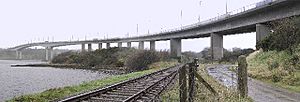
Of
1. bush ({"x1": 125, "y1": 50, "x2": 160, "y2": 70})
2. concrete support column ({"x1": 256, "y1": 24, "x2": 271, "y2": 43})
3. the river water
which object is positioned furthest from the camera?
bush ({"x1": 125, "y1": 50, "x2": 160, "y2": 70})

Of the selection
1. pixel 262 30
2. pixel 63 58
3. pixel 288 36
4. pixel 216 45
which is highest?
pixel 262 30

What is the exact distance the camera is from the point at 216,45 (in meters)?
82.1

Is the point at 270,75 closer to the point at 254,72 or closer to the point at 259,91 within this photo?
the point at 254,72

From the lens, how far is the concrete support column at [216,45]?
8131 cm

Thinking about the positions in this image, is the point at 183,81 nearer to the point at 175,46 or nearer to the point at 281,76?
the point at 281,76

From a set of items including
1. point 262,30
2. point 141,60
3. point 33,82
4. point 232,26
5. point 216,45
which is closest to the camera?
point 33,82

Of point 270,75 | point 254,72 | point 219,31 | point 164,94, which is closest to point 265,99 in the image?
point 164,94

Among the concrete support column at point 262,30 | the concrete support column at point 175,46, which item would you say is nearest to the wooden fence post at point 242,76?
the concrete support column at point 262,30

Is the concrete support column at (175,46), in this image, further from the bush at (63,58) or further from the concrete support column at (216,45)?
the bush at (63,58)

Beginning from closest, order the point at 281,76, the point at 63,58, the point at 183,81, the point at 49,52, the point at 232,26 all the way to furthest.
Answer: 1. the point at 183,81
2. the point at 281,76
3. the point at 232,26
4. the point at 63,58
5. the point at 49,52

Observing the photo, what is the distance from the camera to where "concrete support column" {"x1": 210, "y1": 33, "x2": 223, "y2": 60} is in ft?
267

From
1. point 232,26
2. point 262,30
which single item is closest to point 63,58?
point 232,26

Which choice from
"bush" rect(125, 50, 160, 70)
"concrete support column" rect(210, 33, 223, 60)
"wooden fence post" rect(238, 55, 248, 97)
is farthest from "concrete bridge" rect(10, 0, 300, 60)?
"wooden fence post" rect(238, 55, 248, 97)

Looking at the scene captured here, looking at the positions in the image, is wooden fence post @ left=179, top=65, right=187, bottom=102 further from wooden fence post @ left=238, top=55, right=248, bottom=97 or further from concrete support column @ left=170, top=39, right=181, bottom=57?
concrete support column @ left=170, top=39, right=181, bottom=57
